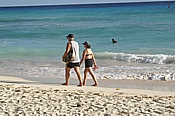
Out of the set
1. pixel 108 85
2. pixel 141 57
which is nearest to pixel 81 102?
pixel 108 85

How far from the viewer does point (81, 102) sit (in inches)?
304

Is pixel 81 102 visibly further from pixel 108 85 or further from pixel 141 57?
pixel 141 57

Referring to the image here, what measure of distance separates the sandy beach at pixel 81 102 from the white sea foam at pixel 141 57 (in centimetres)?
671

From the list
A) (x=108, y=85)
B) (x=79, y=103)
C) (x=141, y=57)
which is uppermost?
(x=141, y=57)

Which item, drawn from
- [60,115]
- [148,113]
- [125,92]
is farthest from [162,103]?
[60,115]

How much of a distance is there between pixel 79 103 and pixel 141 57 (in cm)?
956

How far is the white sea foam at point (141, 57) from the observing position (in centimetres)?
1580

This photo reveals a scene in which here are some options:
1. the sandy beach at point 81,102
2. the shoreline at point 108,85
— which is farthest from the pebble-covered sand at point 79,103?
the shoreline at point 108,85

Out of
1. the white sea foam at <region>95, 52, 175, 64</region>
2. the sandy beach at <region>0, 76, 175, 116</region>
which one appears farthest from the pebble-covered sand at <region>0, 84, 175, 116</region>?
the white sea foam at <region>95, 52, 175, 64</region>

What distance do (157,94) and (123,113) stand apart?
224cm

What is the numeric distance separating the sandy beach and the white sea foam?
671 centimetres

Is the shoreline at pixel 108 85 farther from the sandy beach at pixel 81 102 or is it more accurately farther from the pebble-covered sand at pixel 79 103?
the pebble-covered sand at pixel 79 103

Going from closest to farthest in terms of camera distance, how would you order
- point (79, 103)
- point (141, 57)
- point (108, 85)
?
1. point (79, 103)
2. point (108, 85)
3. point (141, 57)

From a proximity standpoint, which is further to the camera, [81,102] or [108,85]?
[108,85]
